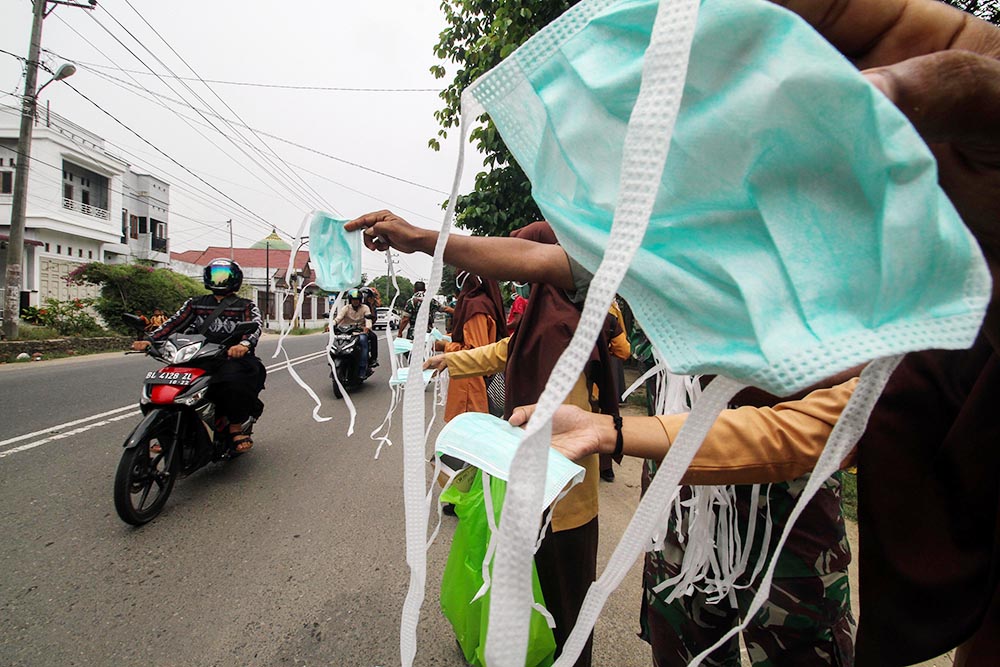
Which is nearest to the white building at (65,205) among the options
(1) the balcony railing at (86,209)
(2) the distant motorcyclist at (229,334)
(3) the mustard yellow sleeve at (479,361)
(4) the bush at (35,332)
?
(1) the balcony railing at (86,209)

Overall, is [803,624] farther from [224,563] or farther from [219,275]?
[219,275]

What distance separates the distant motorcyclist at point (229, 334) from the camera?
11.4 ft

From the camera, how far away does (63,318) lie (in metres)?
12.6

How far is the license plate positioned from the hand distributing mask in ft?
10.9

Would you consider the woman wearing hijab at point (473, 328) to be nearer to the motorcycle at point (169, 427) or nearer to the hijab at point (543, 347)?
the hijab at point (543, 347)

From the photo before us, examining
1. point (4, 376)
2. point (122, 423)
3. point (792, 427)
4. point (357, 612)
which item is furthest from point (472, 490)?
point (4, 376)

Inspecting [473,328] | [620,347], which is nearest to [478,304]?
[473,328]

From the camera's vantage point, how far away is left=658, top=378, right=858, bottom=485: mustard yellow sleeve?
0.92 metres

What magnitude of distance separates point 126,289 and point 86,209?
12.9 meters

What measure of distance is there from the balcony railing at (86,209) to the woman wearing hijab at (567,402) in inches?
1144

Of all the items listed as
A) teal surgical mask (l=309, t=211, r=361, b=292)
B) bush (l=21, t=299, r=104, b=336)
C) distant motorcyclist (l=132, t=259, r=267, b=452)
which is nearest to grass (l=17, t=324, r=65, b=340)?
bush (l=21, t=299, r=104, b=336)

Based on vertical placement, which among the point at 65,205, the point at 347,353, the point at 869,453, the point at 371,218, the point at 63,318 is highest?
the point at 65,205

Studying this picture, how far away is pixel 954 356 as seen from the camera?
35.6 inches

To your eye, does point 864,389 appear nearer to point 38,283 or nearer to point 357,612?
point 357,612
